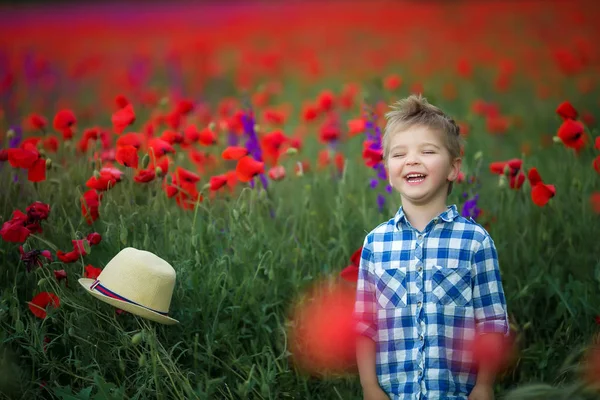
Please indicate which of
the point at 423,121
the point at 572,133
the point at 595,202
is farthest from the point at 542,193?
the point at 423,121

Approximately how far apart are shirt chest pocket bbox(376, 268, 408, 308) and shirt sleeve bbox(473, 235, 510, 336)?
197 mm

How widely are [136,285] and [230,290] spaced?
475 mm

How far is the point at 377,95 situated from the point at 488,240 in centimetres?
399

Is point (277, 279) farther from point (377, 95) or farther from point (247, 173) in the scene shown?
point (377, 95)

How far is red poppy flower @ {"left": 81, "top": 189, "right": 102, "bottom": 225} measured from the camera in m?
2.62

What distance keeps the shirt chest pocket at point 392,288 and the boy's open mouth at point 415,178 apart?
25 centimetres

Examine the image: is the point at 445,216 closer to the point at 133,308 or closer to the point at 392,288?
the point at 392,288

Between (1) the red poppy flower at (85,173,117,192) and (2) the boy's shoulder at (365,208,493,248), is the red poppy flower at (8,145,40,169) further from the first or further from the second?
(2) the boy's shoulder at (365,208,493,248)

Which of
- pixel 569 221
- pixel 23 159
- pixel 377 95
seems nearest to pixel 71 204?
pixel 23 159

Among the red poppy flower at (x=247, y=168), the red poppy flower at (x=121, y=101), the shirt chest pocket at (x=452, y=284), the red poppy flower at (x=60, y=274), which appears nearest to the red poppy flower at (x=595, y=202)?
the shirt chest pocket at (x=452, y=284)

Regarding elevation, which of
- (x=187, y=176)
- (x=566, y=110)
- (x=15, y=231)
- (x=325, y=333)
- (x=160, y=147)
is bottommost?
(x=325, y=333)

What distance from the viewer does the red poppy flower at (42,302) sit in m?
2.31

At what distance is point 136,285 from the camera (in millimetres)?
2146

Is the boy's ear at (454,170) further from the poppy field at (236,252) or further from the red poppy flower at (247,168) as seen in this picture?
the red poppy flower at (247,168)
